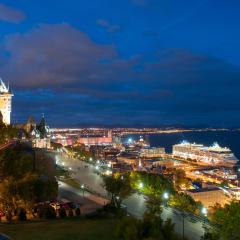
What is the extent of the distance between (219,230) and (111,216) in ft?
24.3

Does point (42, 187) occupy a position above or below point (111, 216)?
above

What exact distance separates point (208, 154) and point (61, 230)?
8470cm

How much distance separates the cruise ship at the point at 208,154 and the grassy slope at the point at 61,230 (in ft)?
252

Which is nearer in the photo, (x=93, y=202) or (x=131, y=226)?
(x=131, y=226)

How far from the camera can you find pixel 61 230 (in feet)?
48.9

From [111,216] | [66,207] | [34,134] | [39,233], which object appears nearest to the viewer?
[39,233]

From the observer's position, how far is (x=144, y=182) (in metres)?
29.1

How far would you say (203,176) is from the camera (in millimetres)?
63406

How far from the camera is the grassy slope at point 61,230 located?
13.9 metres

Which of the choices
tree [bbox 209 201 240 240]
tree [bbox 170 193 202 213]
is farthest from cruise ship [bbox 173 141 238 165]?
tree [bbox 209 201 240 240]

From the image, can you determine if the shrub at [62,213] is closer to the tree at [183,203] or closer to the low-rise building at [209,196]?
the tree at [183,203]

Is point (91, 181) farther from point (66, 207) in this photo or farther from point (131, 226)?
point (131, 226)

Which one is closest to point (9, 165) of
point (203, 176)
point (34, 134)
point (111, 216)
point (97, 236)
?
point (111, 216)

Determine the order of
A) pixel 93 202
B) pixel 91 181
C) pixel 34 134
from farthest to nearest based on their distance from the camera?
pixel 34 134 < pixel 91 181 < pixel 93 202
